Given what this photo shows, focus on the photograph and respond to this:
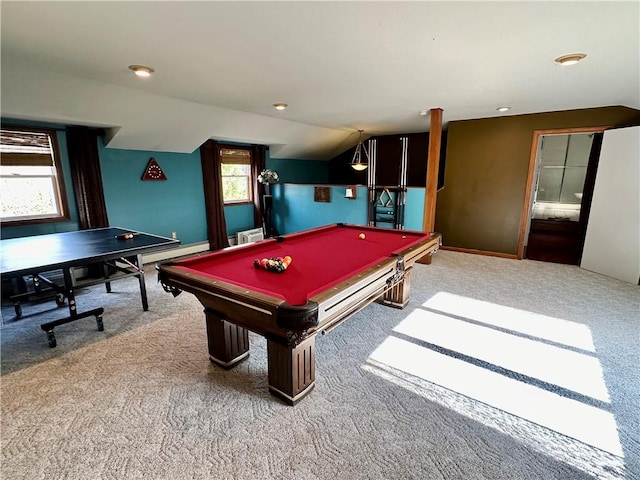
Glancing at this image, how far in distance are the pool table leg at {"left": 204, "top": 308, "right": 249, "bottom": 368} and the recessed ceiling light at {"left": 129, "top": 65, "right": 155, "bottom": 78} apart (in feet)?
7.06

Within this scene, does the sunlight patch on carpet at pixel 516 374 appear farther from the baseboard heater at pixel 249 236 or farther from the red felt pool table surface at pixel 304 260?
the baseboard heater at pixel 249 236

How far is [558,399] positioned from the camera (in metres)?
1.91

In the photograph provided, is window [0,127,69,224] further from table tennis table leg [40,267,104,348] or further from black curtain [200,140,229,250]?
black curtain [200,140,229,250]

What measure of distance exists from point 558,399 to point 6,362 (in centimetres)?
389

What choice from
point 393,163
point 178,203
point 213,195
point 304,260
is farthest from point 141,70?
point 393,163

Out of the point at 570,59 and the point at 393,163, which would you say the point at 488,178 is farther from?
the point at 570,59

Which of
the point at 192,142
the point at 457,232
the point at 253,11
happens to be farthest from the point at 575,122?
the point at 192,142

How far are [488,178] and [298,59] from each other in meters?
4.05

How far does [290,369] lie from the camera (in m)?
1.81

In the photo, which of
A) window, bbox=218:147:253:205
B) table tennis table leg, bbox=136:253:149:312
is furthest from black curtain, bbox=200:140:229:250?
table tennis table leg, bbox=136:253:149:312

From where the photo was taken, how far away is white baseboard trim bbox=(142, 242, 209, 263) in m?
4.87

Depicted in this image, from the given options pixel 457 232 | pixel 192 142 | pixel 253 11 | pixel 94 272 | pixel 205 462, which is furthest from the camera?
pixel 457 232

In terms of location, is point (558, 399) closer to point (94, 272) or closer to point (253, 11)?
point (253, 11)

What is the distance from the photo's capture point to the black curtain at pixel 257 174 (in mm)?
6211
